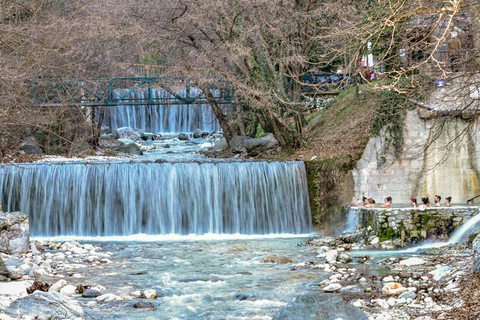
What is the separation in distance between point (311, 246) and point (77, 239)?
19.1ft

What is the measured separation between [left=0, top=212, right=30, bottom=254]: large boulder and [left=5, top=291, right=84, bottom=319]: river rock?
18.8ft

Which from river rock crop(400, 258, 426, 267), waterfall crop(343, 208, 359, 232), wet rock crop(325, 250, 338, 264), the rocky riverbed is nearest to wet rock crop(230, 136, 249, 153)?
waterfall crop(343, 208, 359, 232)

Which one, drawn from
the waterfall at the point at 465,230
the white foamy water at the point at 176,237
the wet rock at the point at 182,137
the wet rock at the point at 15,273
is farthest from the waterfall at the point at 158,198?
the wet rock at the point at 182,137

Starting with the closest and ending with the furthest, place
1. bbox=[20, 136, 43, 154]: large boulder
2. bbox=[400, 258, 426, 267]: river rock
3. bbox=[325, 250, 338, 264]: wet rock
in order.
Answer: bbox=[400, 258, 426, 267]: river rock < bbox=[325, 250, 338, 264]: wet rock < bbox=[20, 136, 43, 154]: large boulder

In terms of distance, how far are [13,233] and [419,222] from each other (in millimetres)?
8210

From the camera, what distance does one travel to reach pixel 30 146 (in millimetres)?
26078

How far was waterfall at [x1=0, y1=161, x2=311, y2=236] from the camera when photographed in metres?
19.0

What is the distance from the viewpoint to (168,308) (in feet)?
34.9

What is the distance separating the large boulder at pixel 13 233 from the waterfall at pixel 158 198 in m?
3.84

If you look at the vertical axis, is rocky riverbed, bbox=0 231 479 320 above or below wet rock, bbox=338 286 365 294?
above

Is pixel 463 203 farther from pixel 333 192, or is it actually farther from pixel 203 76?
pixel 203 76

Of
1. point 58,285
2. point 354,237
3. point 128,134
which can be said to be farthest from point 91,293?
point 128,134

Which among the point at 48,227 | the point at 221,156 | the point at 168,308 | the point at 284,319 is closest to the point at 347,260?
the point at 168,308

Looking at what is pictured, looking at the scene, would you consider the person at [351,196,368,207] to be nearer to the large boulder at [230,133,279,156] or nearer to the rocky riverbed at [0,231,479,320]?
the rocky riverbed at [0,231,479,320]
